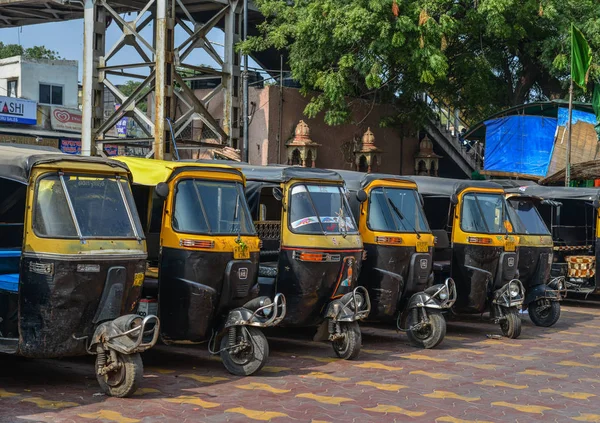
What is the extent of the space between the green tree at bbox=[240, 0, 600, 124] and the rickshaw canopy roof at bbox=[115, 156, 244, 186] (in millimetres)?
12212

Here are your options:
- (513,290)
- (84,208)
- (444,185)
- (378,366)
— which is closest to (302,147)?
(444,185)

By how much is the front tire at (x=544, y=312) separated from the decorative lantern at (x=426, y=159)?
541 inches

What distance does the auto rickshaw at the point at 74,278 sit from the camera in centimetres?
832

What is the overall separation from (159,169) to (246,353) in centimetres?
236

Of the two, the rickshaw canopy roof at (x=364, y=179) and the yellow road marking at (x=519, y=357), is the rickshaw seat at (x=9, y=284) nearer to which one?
the rickshaw canopy roof at (x=364, y=179)

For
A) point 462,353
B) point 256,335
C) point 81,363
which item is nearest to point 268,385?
point 256,335

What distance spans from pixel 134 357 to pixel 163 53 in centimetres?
1297

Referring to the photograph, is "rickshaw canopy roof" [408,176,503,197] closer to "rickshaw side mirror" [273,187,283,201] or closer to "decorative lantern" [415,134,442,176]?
"rickshaw side mirror" [273,187,283,201]

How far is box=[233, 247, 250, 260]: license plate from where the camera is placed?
32.5 feet

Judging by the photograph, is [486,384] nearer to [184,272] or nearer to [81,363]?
[184,272]

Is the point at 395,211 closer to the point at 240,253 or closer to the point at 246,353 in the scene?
the point at 240,253

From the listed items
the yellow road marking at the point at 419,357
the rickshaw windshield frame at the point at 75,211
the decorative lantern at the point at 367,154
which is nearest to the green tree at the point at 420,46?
the decorative lantern at the point at 367,154

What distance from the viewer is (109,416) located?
782 cm

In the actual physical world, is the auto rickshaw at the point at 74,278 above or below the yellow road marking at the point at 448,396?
above
